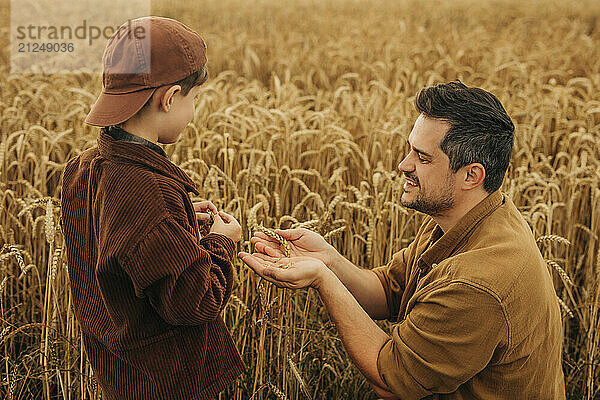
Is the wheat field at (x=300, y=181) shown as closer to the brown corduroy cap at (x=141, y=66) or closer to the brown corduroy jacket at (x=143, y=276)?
the brown corduroy jacket at (x=143, y=276)

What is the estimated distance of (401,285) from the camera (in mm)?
2180

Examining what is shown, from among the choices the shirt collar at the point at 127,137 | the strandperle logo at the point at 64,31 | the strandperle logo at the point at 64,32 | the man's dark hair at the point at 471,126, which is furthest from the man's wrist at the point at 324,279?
the strandperle logo at the point at 64,32

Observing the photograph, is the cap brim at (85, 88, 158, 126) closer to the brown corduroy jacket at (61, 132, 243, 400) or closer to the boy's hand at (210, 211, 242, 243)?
the brown corduroy jacket at (61, 132, 243, 400)

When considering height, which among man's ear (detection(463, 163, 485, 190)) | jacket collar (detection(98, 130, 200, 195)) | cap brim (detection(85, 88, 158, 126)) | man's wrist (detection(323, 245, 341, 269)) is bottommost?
man's wrist (detection(323, 245, 341, 269))

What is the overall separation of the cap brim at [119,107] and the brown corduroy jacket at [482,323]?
2.75 feet

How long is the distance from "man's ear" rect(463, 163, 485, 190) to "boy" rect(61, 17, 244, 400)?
2.09ft

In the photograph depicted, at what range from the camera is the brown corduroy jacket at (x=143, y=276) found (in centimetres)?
140

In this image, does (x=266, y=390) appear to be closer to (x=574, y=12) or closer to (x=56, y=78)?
(x=56, y=78)

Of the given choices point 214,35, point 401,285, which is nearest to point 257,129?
point 401,285

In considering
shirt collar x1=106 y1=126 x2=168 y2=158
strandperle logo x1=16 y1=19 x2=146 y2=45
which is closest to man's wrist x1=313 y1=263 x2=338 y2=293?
shirt collar x1=106 y1=126 x2=168 y2=158

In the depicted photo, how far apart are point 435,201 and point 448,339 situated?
1.28 feet

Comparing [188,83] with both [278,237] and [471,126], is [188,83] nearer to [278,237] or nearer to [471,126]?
[278,237]

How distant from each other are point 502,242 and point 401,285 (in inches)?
20.6

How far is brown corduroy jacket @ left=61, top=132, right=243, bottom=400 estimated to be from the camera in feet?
4.59
